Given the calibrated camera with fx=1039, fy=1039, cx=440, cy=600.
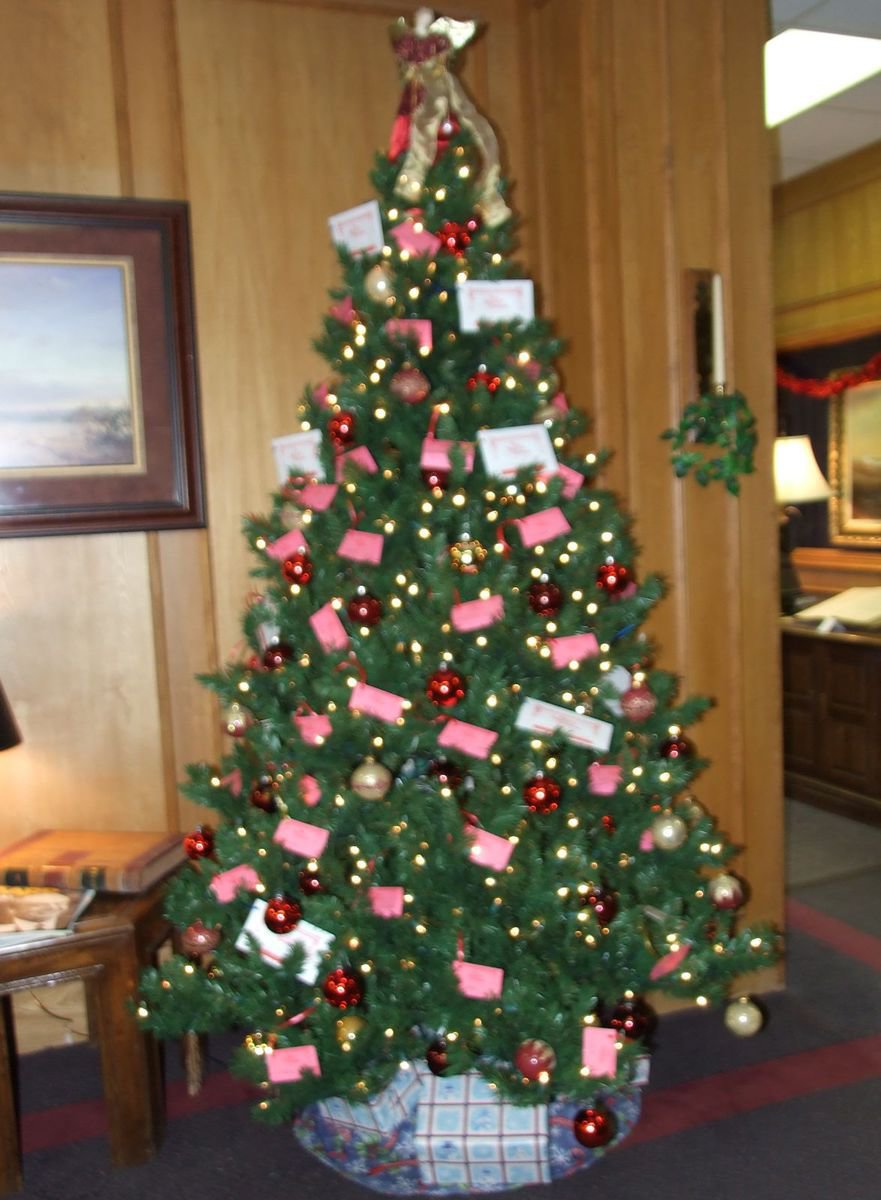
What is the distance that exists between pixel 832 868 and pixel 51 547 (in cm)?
271

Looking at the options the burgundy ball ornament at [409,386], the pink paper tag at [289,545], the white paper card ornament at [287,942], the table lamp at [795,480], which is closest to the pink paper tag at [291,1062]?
the white paper card ornament at [287,942]

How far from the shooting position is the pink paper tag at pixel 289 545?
6.70ft

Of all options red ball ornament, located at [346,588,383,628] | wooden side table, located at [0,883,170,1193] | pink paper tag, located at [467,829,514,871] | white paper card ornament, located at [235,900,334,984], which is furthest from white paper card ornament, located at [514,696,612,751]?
wooden side table, located at [0,883,170,1193]

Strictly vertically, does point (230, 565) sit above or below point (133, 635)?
above

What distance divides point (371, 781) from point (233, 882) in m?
0.37

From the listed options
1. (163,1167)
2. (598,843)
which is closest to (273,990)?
(163,1167)

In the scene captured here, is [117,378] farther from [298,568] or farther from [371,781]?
[371,781]

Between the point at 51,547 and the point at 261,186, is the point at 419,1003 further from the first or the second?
the point at 261,186

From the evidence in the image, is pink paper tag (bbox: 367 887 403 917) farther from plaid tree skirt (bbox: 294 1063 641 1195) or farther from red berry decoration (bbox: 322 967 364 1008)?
plaid tree skirt (bbox: 294 1063 641 1195)

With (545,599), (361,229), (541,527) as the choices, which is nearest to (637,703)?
(545,599)

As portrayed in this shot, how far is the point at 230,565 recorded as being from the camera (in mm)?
2553

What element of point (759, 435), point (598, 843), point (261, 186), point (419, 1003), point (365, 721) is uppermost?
point (261, 186)

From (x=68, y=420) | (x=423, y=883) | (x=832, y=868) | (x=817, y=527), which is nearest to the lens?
(x=423, y=883)

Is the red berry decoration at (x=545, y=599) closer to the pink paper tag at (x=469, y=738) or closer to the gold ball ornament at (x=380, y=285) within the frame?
the pink paper tag at (x=469, y=738)
